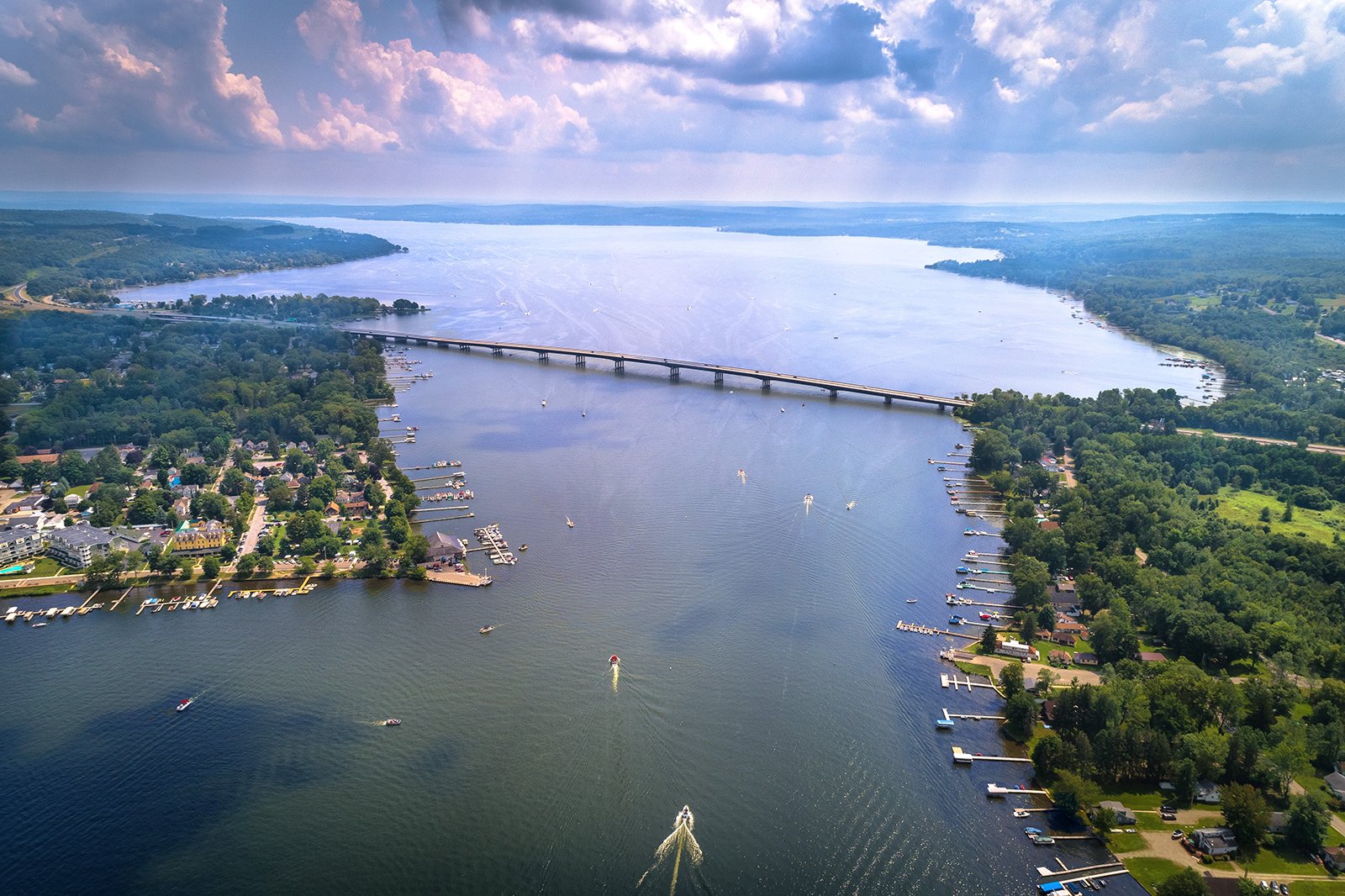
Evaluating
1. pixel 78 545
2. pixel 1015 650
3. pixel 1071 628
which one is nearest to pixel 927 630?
pixel 1015 650

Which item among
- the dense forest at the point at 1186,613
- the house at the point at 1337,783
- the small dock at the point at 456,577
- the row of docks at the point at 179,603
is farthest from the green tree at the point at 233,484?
the house at the point at 1337,783

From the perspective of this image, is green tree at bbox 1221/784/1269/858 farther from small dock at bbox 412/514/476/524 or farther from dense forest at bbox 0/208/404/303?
dense forest at bbox 0/208/404/303

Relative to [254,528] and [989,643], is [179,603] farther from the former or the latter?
[989,643]

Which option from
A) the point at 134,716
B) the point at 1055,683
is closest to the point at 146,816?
the point at 134,716

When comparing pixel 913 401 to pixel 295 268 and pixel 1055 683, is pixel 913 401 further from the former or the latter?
pixel 295 268

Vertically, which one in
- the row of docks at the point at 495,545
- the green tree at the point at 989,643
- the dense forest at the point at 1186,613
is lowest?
the row of docks at the point at 495,545

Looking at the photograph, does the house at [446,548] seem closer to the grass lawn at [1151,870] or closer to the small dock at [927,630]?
the small dock at [927,630]

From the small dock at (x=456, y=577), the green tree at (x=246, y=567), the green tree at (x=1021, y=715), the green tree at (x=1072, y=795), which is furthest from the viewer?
the green tree at (x=246, y=567)
